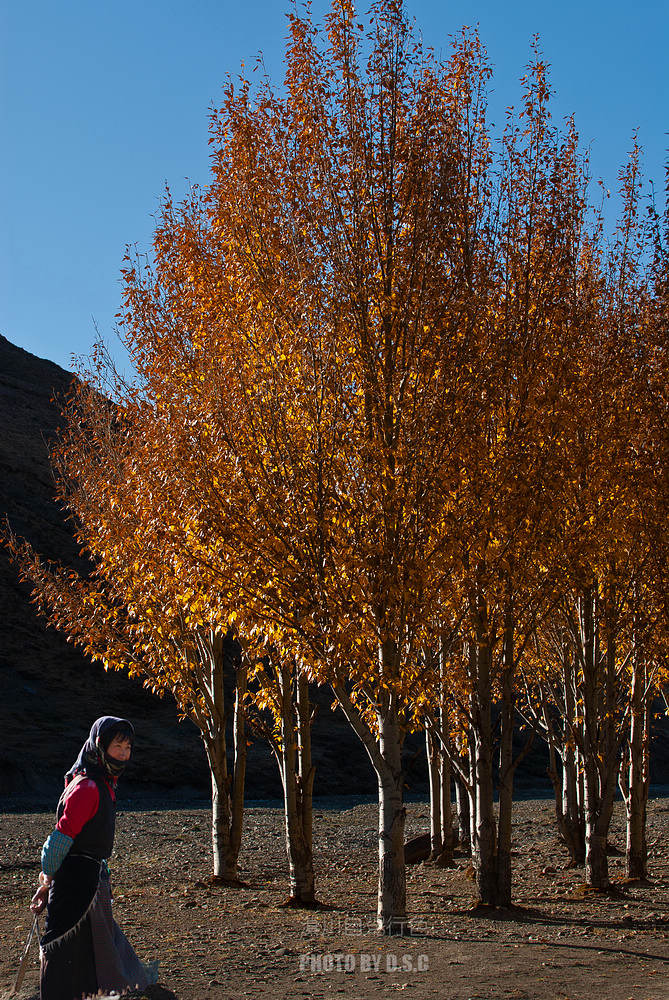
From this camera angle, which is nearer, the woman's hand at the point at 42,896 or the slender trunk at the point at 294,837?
the woman's hand at the point at 42,896

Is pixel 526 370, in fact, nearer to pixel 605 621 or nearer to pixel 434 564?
pixel 434 564

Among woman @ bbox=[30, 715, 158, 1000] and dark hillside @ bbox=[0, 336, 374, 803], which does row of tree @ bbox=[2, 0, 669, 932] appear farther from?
dark hillside @ bbox=[0, 336, 374, 803]

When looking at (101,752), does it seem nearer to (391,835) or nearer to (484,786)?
(391,835)

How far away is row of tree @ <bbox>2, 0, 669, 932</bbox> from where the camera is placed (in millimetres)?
8516

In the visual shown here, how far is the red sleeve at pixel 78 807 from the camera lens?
5516mm

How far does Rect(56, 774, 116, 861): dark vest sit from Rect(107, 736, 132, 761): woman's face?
18 centimetres

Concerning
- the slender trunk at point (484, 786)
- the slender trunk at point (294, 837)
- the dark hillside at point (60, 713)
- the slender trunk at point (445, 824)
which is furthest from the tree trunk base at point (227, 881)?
the dark hillside at point (60, 713)

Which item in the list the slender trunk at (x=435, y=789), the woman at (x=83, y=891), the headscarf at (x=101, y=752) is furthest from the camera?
the slender trunk at (x=435, y=789)

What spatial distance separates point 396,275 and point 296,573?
10.9 ft

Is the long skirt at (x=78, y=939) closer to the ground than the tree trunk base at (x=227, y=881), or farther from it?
farther from it

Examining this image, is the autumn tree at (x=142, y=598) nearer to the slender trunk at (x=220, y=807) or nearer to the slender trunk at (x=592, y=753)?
the slender trunk at (x=220, y=807)

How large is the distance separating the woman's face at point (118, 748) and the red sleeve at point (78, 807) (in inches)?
8.3

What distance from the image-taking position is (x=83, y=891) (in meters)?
5.59

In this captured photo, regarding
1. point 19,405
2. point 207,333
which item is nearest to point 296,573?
point 207,333
